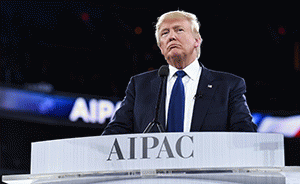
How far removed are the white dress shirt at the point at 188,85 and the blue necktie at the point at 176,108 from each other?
4 cm

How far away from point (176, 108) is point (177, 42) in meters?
0.43

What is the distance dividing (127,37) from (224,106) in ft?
24.8

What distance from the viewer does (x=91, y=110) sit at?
9102mm

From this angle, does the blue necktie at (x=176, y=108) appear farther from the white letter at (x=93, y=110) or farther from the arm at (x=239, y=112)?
the white letter at (x=93, y=110)

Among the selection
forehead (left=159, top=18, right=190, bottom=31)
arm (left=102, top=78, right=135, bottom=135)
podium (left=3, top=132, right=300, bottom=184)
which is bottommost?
podium (left=3, top=132, right=300, bottom=184)

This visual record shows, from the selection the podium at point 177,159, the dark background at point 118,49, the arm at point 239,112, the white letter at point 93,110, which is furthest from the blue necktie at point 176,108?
the dark background at point 118,49

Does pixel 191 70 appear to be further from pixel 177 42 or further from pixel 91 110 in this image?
pixel 91 110

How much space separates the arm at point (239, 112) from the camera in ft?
7.73

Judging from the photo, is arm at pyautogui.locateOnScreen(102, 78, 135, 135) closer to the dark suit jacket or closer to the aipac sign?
the dark suit jacket

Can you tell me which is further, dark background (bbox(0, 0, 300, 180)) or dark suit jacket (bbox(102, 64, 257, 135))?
dark background (bbox(0, 0, 300, 180))

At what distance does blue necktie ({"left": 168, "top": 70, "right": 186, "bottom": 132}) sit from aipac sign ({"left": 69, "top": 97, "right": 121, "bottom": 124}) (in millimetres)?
6603

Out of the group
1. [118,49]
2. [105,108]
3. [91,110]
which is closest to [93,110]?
[91,110]

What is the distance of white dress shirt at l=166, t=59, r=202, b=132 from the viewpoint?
2492 mm

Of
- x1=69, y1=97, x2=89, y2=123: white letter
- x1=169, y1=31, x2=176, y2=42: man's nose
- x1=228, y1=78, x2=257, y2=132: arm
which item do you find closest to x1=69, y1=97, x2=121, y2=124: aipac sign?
x1=69, y1=97, x2=89, y2=123: white letter
